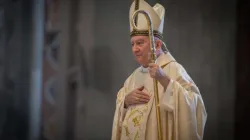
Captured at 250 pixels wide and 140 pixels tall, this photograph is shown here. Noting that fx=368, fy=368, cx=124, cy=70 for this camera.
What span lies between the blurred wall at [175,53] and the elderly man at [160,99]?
0.62 metres

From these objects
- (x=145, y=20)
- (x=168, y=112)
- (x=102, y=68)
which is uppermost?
(x=145, y=20)

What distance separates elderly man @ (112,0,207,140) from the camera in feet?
5.46

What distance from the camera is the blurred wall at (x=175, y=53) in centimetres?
238

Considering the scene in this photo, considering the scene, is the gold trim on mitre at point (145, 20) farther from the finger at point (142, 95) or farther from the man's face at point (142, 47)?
the finger at point (142, 95)

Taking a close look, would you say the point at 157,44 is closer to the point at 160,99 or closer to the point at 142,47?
the point at 142,47

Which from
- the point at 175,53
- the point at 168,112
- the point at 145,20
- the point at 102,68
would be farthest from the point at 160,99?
Answer: the point at 102,68

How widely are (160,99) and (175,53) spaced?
829 millimetres

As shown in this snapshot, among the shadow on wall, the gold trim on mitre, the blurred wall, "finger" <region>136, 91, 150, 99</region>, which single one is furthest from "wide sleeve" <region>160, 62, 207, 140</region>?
the shadow on wall

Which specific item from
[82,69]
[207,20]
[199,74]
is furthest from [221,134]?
[82,69]

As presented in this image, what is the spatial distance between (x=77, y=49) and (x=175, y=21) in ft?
2.33

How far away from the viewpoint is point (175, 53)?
2.47 metres

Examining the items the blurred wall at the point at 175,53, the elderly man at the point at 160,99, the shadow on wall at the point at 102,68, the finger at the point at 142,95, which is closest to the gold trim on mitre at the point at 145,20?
the elderly man at the point at 160,99

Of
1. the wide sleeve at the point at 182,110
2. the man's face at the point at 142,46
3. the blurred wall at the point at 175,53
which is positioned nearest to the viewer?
the wide sleeve at the point at 182,110

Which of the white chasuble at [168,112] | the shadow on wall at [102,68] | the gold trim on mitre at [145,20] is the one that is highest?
the gold trim on mitre at [145,20]
